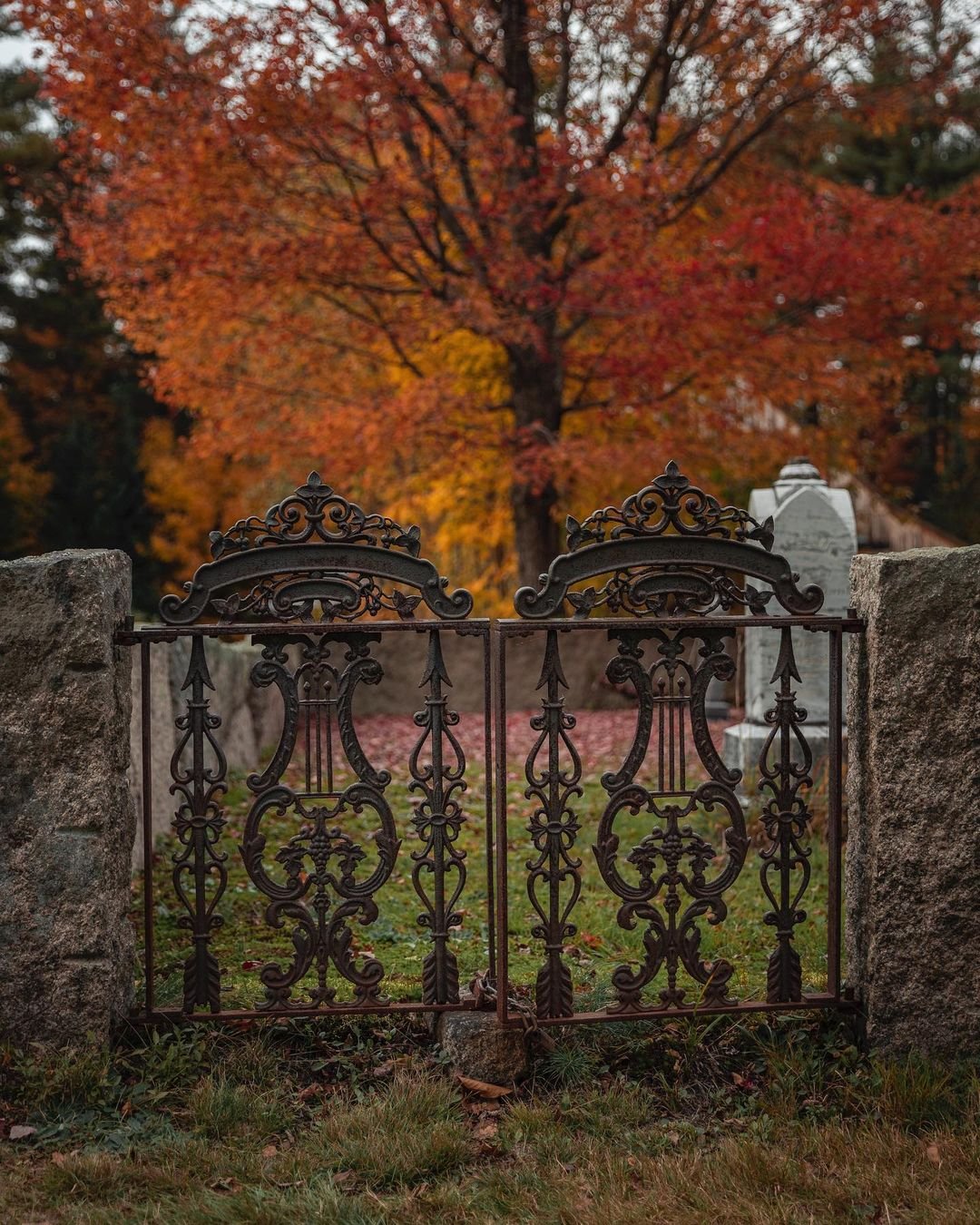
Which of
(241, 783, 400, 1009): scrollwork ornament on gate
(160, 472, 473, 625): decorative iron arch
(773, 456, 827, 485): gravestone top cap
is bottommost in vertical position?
(241, 783, 400, 1009): scrollwork ornament on gate

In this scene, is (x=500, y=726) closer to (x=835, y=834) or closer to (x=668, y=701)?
(x=668, y=701)

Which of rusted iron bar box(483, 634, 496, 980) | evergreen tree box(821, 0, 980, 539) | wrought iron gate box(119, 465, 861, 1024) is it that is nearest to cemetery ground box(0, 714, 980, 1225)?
wrought iron gate box(119, 465, 861, 1024)

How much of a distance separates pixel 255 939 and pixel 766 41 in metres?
9.92

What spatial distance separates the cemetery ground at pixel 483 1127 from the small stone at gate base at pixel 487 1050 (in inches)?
2.1

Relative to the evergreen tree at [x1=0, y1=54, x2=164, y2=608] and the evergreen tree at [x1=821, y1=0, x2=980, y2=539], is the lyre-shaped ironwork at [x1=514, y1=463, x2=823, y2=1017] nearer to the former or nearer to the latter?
the evergreen tree at [x1=0, y1=54, x2=164, y2=608]

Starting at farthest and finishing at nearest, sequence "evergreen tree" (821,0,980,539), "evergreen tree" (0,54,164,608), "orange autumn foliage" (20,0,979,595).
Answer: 1. "evergreen tree" (821,0,980,539)
2. "evergreen tree" (0,54,164,608)
3. "orange autumn foliage" (20,0,979,595)

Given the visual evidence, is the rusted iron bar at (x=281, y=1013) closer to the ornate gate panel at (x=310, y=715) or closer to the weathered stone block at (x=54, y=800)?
the ornate gate panel at (x=310, y=715)

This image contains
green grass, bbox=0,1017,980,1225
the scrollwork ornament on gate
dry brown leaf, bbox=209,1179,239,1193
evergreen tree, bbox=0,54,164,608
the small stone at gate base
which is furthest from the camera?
evergreen tree, bbox=0,54,164,608

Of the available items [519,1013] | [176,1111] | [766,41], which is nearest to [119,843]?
[176,1111]

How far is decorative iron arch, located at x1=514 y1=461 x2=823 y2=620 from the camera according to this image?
3541 millimetres

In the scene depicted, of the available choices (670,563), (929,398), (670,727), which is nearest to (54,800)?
(670,727)

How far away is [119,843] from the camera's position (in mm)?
3496

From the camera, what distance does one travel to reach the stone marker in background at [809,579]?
7457 mm

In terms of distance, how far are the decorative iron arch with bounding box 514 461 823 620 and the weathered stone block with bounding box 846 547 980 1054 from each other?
30 centimetres
